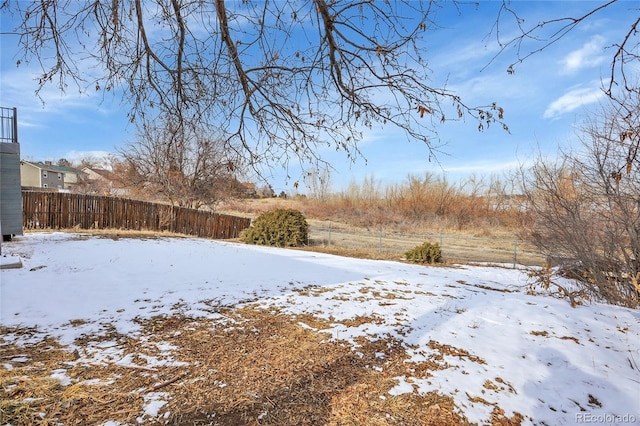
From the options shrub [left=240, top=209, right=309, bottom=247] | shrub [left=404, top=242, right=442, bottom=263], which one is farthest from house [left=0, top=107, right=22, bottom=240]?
shrub [left=404, top=242, right=442, bottom=263]

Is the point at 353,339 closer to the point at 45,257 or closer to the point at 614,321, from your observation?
the point at 614,321

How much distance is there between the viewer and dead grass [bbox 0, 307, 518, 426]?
1.89m

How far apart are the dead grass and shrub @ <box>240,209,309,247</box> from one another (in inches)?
385

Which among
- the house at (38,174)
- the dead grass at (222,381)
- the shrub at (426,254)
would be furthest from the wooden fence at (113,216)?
the house at (38,174)

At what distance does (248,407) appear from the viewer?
1989 mm

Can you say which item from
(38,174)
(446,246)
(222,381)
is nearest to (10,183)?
(222,381)

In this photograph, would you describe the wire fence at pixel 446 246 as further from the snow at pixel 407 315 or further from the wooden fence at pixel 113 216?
the snow at pixel 407 315

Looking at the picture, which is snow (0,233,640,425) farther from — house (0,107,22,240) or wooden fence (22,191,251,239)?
wooden fence (22,191,251,239)

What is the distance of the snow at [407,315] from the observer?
2287mm

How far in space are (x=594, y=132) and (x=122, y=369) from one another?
7.40 meters

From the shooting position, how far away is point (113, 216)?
1314 centimetres

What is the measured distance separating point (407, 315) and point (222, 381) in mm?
2412

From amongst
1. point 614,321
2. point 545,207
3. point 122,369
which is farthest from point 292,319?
point 545,207

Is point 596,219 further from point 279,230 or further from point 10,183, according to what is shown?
point 10,183
